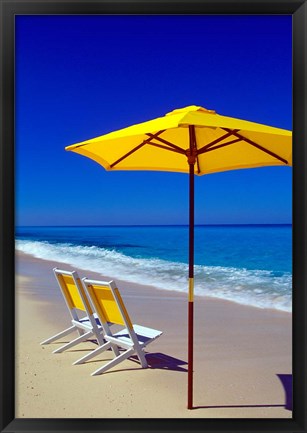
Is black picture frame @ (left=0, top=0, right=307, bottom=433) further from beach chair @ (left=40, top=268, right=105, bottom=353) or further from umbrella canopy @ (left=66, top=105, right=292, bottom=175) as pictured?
beach chair @ (left=40, top=268, right=105, bottom=353)

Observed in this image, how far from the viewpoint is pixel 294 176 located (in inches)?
108

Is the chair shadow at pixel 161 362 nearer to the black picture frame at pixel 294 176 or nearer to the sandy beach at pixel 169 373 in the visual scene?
the sandy beach at pixel 169 373

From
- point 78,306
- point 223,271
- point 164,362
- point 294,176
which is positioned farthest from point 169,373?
point 223,271

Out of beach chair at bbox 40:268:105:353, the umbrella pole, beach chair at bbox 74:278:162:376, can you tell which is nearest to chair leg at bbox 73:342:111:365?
beach chair at bbox 74:278:162:376

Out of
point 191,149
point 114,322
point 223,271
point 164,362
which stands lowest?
point 223,271

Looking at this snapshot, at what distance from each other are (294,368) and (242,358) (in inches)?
101

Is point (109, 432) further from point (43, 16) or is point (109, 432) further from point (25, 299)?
point (25, 299)

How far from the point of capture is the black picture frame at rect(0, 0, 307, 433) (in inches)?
108

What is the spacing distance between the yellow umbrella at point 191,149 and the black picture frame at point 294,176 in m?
0.59

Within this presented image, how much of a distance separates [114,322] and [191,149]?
1774 mm

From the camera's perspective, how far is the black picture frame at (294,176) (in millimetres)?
2738

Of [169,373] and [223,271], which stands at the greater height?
[169,373]

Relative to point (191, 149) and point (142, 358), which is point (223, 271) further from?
point (191, 149)

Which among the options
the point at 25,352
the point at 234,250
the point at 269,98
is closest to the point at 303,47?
the point at 25,352
